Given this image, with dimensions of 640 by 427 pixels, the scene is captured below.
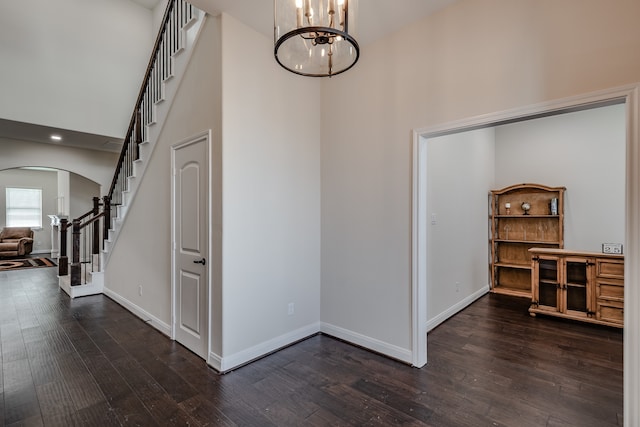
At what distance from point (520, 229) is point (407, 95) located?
150 inches

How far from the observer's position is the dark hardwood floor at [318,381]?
6.81 ft

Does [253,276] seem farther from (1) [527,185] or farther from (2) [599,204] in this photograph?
(2) [599,204]

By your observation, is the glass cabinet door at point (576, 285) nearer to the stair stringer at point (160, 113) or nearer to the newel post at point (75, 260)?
the stair stringer at point (160, 113)

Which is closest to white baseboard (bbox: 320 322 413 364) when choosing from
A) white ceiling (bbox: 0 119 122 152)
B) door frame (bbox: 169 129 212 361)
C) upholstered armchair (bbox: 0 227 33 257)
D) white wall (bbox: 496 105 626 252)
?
door frame (bbox: 169 129 212 361)

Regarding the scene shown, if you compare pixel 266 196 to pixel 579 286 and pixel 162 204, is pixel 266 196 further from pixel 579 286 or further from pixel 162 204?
pixel 579 286

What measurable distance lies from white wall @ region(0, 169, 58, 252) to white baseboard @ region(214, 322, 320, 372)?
444 inches

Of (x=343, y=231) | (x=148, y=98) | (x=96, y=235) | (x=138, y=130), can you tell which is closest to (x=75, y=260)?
(x=96, y=235)

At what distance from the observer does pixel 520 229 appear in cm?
524

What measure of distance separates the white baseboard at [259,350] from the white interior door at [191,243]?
0.86 ft

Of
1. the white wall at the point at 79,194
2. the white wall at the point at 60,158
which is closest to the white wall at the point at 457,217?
the white wall at the point at 60,158

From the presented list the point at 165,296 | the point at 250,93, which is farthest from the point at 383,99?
the point at 165,296

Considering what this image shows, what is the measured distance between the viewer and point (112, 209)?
559cm

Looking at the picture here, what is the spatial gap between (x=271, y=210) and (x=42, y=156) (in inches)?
264

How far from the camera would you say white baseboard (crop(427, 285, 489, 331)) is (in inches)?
143
